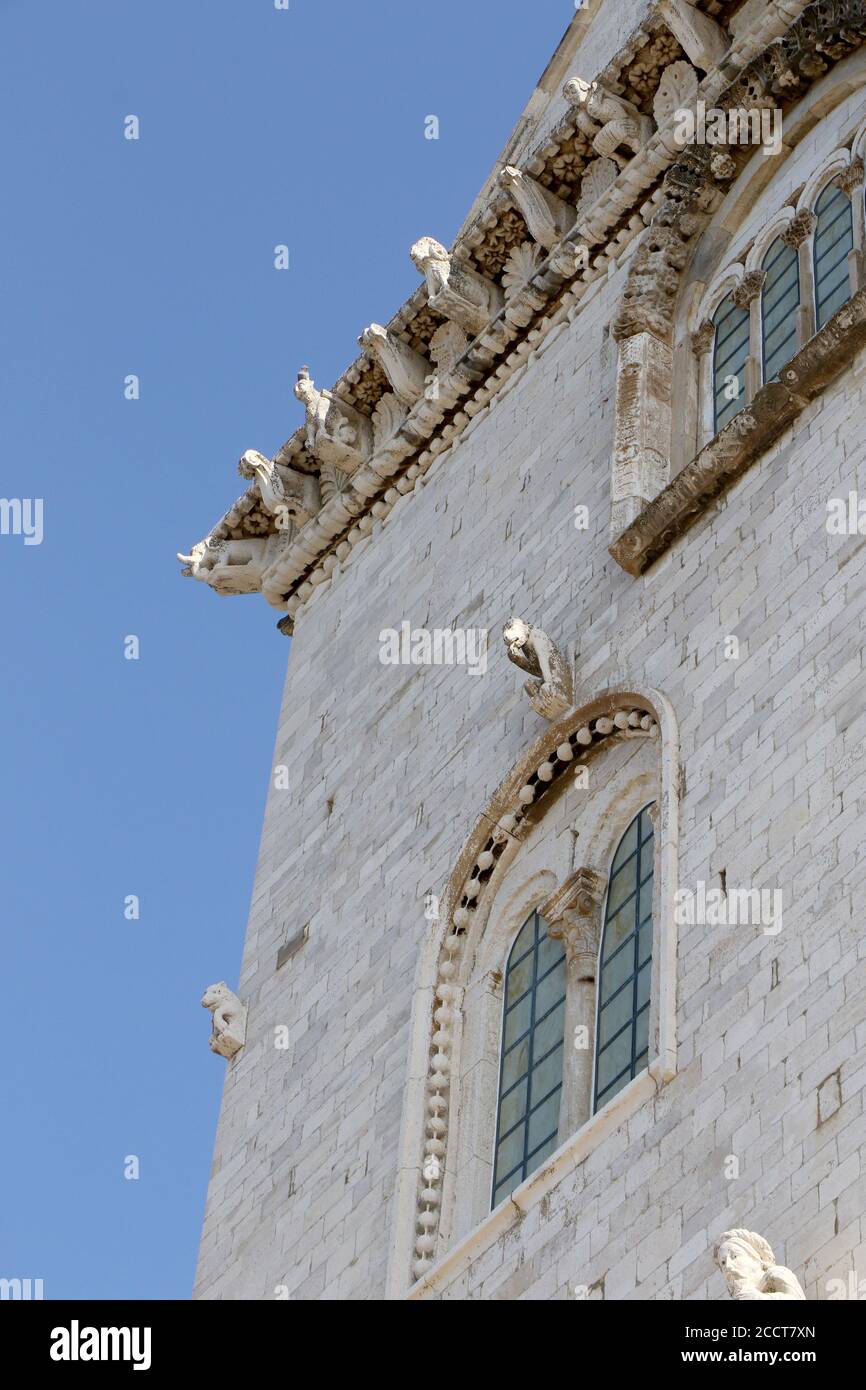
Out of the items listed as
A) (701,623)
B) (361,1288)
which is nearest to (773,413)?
(701,623)

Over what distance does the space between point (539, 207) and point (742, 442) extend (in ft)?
18.5

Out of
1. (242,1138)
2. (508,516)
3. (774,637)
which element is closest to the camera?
(774,637)

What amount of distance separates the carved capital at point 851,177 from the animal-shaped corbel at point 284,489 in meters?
5.70

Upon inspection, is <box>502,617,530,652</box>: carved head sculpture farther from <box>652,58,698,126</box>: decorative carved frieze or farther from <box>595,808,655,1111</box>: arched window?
<box>652,58,698,126</box>: decorative carved frieze

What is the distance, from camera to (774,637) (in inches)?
674

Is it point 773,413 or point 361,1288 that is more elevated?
point 773,413

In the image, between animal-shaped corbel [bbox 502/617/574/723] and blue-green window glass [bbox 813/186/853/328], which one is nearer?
animal-shaped corbel [bbox 502/617/574/723]

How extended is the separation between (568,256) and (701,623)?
5555 millimetres

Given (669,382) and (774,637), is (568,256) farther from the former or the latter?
(774,637)

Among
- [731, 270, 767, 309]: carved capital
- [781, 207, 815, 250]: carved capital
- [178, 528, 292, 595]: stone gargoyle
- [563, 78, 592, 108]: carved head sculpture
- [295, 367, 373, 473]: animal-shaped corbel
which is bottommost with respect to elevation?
[731, 270, 767, 309]: carved capital

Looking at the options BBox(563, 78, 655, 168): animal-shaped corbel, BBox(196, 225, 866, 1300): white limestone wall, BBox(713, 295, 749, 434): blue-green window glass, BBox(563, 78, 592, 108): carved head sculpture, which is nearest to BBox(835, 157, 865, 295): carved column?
BBox(713, 295, 749, 434): blue-green window glass

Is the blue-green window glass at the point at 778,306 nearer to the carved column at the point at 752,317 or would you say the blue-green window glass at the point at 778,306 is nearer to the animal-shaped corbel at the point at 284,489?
the carved column at the point at 752,317

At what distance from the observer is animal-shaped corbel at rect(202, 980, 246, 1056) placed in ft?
66.9
